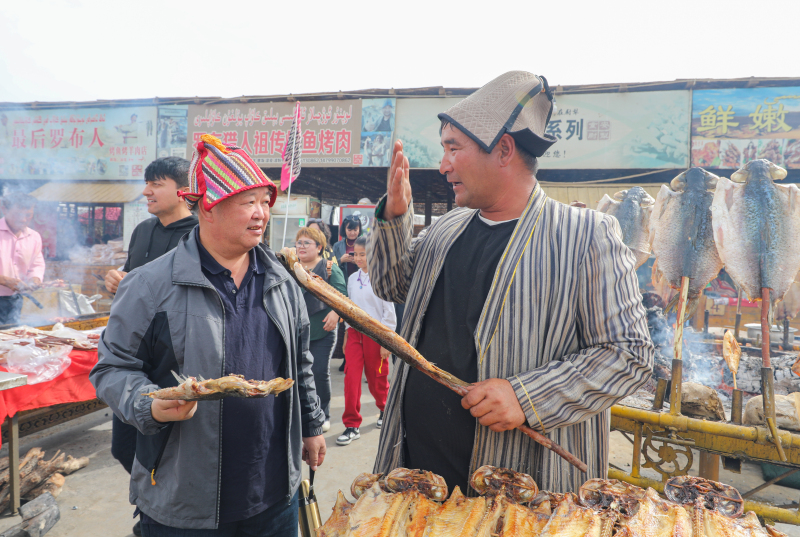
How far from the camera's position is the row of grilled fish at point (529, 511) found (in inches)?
49.1

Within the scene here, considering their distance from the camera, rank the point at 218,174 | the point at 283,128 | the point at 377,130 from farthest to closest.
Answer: the point at 283,128
the point at 377,130
the point at 218,174

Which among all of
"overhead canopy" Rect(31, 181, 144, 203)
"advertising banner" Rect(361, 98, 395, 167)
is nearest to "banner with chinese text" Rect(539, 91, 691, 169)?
"advertising banner" Rect(361, 98, 395, 167)

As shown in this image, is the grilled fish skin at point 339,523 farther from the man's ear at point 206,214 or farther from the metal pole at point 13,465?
the metal pole at point 13,465

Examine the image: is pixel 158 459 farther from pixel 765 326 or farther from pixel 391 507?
pixel 765 326

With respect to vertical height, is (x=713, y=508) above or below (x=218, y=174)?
below

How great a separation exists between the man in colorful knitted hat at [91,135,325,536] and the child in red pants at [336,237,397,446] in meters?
2.82

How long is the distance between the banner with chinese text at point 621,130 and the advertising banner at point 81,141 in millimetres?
10852

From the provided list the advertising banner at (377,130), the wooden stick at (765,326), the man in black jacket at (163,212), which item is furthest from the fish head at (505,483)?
Result: the advertising banner at (377,130)

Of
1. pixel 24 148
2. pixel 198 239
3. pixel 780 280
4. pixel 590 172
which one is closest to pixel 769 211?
pixel 780 280

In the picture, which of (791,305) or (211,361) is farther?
(791,305)

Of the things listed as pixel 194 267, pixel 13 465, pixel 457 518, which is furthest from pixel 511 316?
pixel 13 465

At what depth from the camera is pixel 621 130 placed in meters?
9.70

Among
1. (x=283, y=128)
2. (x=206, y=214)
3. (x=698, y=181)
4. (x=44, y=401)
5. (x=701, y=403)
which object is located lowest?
(x=44, y=401)

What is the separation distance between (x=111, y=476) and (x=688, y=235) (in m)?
5.38
